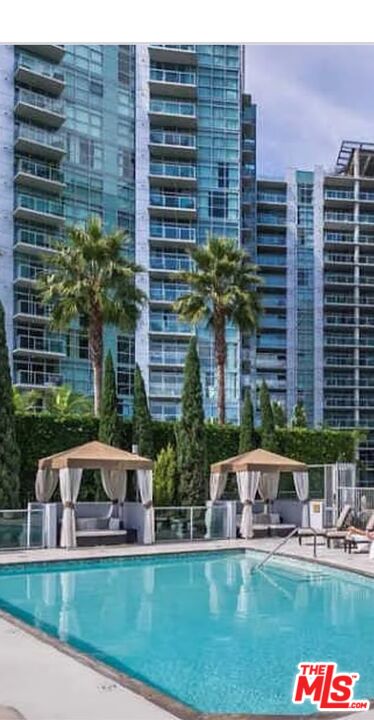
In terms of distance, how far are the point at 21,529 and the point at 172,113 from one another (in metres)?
43.7

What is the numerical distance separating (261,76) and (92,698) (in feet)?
33.3

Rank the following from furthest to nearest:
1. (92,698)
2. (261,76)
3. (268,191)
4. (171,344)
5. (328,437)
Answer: (268,191) < (171,344) < (328,437) < (261,76) < (92,698)

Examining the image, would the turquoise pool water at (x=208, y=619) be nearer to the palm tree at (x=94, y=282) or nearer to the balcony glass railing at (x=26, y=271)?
the palm tree at (x=94, y=282)

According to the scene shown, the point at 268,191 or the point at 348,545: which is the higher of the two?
→ the point at 268,191

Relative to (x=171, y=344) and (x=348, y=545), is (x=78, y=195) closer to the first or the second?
(x=171, y=344)

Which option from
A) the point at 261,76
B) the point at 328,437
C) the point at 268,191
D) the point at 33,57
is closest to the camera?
the point at 261,76

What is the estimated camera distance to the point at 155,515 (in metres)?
18.5

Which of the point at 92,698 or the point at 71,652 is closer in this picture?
the point at 92,698

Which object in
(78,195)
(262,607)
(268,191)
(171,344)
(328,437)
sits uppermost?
(268,191)

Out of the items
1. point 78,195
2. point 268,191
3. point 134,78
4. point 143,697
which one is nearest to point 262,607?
point 143,697

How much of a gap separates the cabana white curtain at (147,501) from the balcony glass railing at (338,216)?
54.9m

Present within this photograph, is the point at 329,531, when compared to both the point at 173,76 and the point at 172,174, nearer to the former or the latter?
the point at 172,174

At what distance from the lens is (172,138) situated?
183 ft

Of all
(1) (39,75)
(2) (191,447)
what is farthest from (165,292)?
(2) (191,447)
